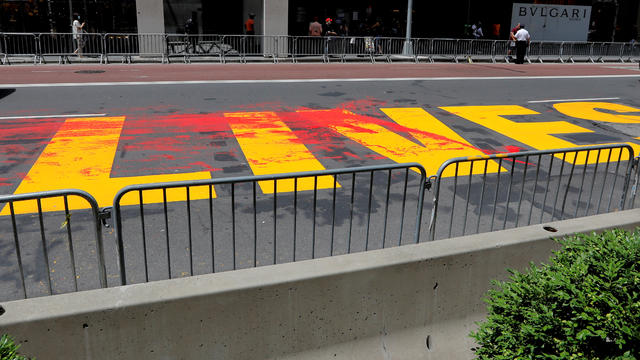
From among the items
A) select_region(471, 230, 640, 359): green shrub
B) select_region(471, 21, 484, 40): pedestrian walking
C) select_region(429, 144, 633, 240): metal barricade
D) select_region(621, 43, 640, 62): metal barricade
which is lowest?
select_region(429, 144, 633, 240): metal barricade

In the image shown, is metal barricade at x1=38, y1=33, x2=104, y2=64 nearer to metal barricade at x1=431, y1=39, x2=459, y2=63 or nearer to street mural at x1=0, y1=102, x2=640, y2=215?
street mural at x1=0, y1=102, x2=640, y2=215

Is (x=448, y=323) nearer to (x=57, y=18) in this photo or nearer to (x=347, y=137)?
(x=347, y=137)

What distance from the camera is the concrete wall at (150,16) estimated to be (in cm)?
2353

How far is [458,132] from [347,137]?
2.42 m

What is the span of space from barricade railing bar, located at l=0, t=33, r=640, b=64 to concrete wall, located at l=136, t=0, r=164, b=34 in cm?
57

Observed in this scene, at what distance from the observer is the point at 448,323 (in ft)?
13.1

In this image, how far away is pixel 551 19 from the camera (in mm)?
32875

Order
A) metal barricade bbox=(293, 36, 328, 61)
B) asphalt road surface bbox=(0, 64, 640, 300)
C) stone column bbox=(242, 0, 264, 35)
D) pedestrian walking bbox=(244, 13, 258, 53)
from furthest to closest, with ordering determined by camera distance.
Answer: stone column bbox=(242, 0, 264, 35), metal barricade bbox=(293, 36, 328, 61), pedestrian walking bbox=(244, 13, 258, 53), asphalt road surface bbox=(0, 64, 640, 300)

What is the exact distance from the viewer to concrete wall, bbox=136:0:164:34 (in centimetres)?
2353

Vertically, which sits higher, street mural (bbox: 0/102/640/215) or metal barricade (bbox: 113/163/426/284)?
street mural (bbox: 0/102/640/215)

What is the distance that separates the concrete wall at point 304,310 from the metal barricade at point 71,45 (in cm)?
2056

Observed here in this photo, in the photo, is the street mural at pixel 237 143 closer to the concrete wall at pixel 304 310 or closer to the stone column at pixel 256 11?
the concrete wall at pixel 304 310

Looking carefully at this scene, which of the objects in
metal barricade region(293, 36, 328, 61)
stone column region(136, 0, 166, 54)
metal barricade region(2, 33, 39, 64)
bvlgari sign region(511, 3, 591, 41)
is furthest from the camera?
bvlgari sign region(511, 3, 591, 41)

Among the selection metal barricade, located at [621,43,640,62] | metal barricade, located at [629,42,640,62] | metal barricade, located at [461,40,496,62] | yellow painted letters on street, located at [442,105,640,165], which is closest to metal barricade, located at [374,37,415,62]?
metal barricade, located at [461,40,496,62]
